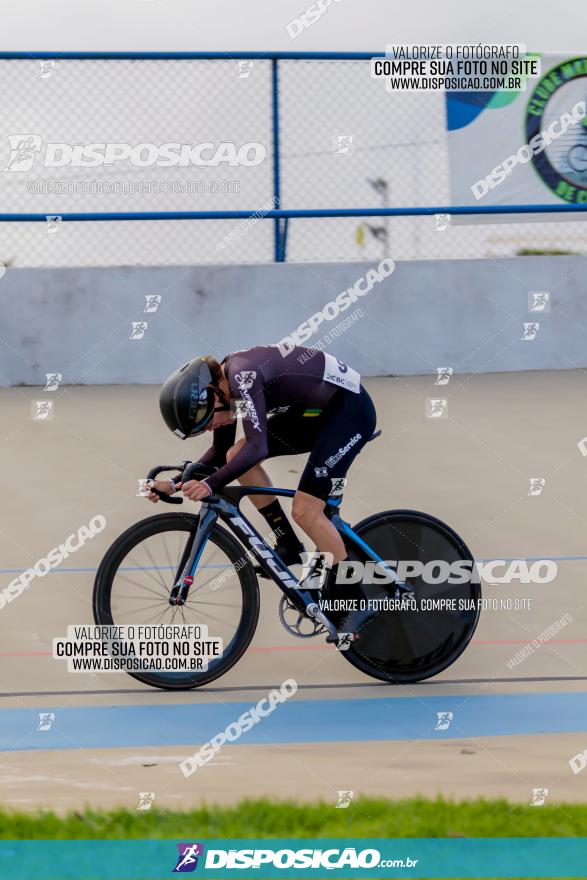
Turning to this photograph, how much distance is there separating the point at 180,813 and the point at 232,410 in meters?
1.79

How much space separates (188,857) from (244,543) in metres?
1.86

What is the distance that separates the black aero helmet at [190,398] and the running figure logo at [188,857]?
183 cm

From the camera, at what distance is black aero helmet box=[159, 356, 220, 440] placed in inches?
208

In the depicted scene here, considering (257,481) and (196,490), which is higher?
(257,481)

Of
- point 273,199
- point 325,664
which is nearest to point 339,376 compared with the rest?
point 325,664

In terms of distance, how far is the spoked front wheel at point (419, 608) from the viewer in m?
5.68

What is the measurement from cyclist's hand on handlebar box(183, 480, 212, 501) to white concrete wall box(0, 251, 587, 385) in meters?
5.75

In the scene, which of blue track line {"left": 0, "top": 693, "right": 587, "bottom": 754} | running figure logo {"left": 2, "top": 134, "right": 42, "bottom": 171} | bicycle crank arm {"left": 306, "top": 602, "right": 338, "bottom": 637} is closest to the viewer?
blue track line {"left": 0, "top": 693, "right": 587, "bottom": 754}

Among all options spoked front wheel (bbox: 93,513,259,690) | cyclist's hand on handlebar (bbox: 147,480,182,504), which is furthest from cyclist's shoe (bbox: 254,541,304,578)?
cyclist's hand on handlebar (bbox: 147,480,182,504)

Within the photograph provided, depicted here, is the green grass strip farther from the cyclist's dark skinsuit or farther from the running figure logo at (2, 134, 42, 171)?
the running figure logo at (2, 134, 42, 171)

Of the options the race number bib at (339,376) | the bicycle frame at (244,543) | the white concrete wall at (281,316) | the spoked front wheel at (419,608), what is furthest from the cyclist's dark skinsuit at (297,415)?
the white concrete wall at (281,316)

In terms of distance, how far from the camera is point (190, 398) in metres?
5.27

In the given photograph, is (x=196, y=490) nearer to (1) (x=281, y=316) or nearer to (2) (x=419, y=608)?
(2) (x=419, y=608)

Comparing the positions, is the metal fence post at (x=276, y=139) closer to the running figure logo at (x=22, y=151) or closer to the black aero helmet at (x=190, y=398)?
the running figure logo at (x=22, y=151)
